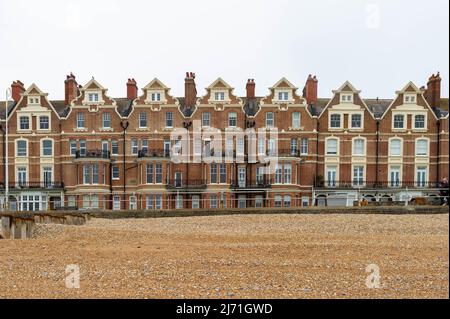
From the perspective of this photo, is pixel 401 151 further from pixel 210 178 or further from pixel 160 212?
pixel 160 212

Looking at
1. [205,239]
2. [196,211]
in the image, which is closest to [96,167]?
[196,211]

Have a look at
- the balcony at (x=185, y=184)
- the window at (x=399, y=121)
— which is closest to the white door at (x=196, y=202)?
the balcony at (x=185, y=184)

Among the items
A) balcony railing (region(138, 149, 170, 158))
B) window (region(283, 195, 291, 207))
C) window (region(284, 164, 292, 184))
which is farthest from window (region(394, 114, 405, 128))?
balcony railing (region(138, 149, 170, 158))

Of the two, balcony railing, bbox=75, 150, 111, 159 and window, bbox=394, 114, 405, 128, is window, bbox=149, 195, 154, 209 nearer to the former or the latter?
balcony railing, bbox=75, 150, 111, 159

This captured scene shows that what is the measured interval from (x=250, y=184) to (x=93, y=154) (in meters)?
15.2

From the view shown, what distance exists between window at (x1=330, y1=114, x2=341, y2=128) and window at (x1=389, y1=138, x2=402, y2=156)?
17.2 feet

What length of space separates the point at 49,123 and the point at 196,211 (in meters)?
20.2

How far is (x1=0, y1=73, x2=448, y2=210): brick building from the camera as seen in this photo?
36.3 metres

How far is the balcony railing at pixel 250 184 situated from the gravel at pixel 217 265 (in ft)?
61.2

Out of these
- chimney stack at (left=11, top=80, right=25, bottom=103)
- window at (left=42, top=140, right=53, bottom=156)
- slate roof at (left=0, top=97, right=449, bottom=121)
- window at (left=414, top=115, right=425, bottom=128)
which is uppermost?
chimney stack at (left=11, top=80, right=25, bottom=103)

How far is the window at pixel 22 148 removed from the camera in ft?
125

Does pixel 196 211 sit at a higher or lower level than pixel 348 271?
lower

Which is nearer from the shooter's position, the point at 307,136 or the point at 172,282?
the point at 172,282

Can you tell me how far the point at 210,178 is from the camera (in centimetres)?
3628
